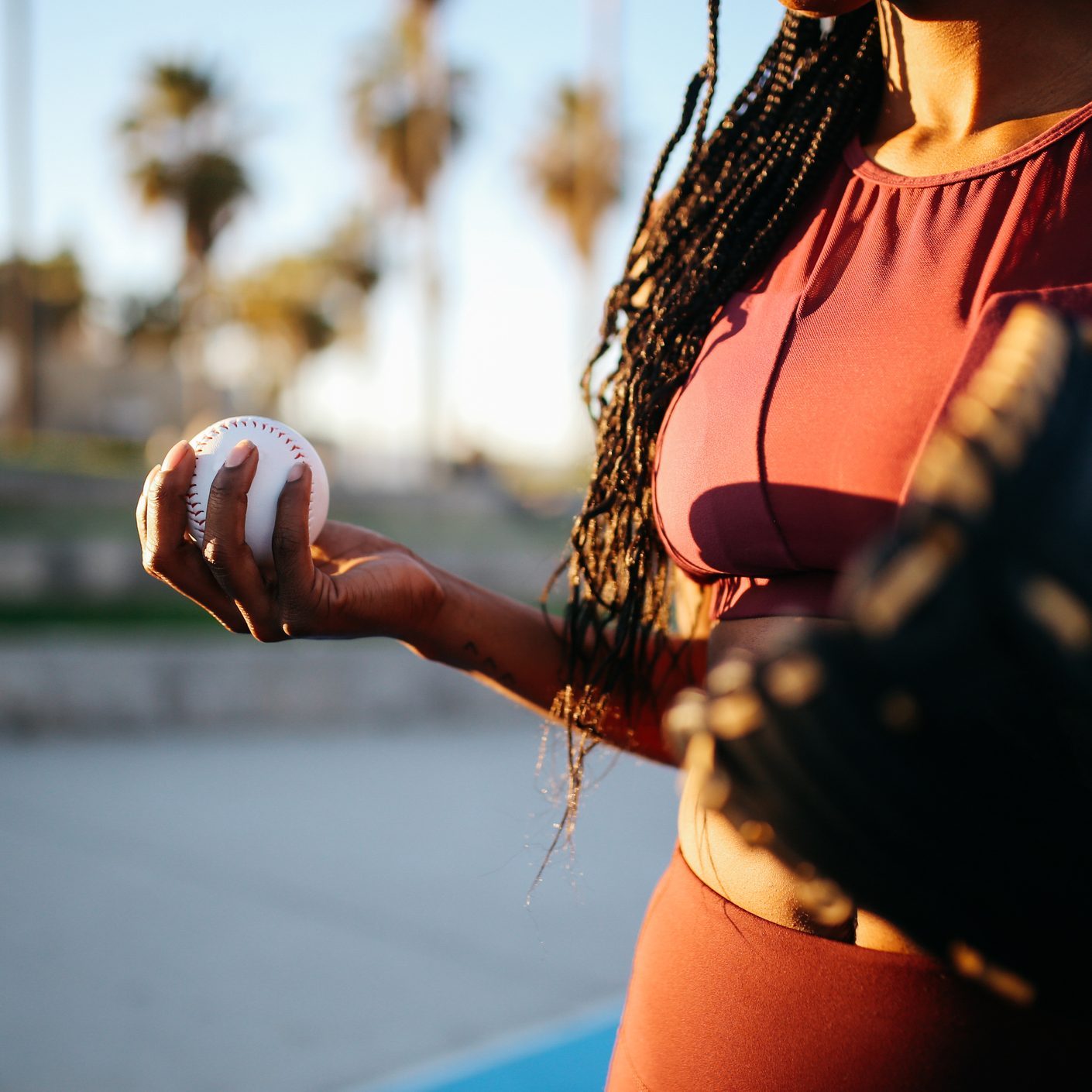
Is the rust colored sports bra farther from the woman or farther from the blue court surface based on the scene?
the blue court surface

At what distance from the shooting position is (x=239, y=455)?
53.5 inches

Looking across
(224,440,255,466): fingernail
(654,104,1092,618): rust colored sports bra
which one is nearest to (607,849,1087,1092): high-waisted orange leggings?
(654,104,1092,618): rust colored sports bra

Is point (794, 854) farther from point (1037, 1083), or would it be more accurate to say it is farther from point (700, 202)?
point (700, 202)

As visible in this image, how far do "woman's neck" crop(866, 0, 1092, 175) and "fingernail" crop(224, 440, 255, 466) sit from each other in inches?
34.2

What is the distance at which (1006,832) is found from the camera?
Result: 77cm

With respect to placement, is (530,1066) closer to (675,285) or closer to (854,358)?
(675,285)

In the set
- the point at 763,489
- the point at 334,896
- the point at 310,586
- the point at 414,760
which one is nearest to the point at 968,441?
the point at 763,489

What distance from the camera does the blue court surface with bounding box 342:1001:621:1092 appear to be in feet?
10.2

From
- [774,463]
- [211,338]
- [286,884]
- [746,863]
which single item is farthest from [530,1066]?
[211,338]

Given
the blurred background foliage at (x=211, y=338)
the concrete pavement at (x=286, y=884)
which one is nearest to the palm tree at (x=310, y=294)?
the blurred background foliage at (x=211, y=338)

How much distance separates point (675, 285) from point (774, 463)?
46 cm

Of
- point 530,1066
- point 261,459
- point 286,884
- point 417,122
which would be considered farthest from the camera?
point 417,122

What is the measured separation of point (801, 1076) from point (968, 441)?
0.75 meters

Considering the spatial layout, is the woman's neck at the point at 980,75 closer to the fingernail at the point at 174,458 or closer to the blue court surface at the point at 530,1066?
the fingernail at the point at 174,458
